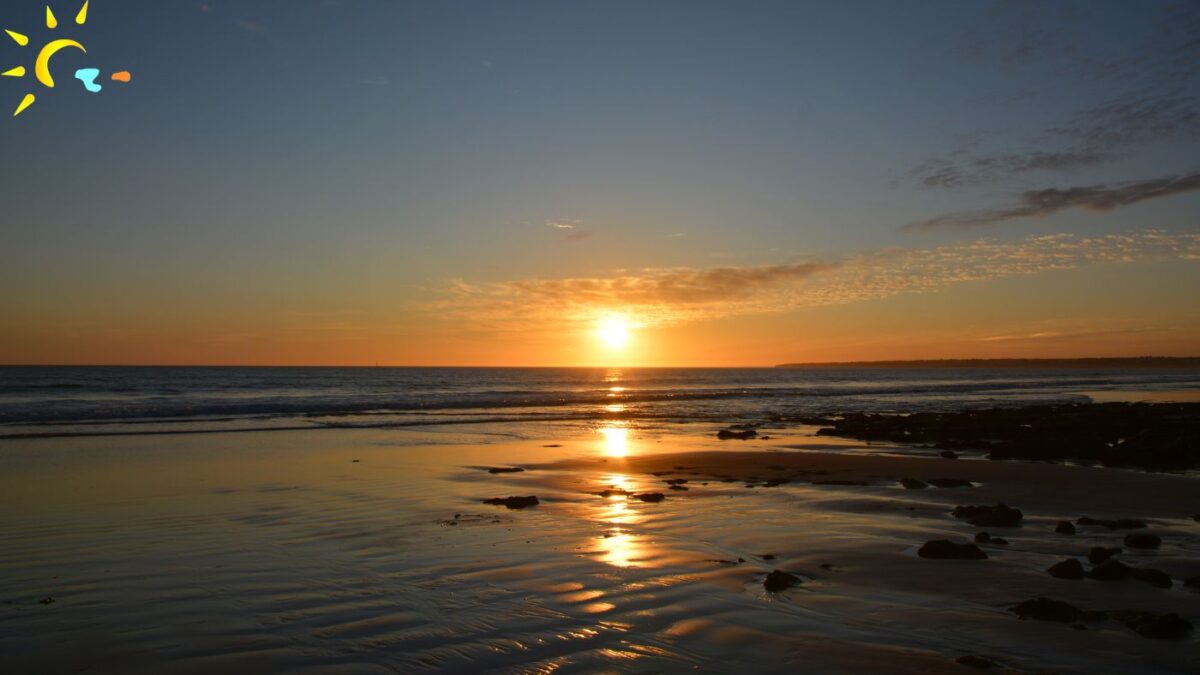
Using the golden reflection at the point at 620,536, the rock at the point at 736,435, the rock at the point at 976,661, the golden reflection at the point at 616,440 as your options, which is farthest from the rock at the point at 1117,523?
the rock at the point at 736,435

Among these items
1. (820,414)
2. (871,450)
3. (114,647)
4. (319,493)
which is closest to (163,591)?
(114,647)

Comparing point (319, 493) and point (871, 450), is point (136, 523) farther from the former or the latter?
point (871, 450)

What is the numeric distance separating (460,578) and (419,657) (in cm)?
218

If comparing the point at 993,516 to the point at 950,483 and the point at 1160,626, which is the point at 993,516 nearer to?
the point at 950,483

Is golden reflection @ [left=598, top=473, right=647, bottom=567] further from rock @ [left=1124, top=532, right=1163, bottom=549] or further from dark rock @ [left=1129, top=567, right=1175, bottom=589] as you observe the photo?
rock @ [left=1124, top=532, right=1163, bottom=549]

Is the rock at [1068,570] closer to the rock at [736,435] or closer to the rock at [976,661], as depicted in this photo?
the rock at [976,661]

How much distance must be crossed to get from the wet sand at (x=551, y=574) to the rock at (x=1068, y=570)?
0.43 ft

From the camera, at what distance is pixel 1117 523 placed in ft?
33.6

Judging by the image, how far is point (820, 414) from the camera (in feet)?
133

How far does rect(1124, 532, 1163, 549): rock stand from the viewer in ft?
28.8

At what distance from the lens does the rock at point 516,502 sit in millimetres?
11938

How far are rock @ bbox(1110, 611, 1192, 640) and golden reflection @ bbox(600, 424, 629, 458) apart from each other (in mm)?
15112

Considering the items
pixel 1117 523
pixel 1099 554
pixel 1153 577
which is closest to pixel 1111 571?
pixel 1153 577

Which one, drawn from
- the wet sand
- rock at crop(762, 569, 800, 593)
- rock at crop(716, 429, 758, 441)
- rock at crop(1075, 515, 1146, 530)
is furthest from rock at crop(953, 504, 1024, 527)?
rock at crop(716, 429, 758, 441)
